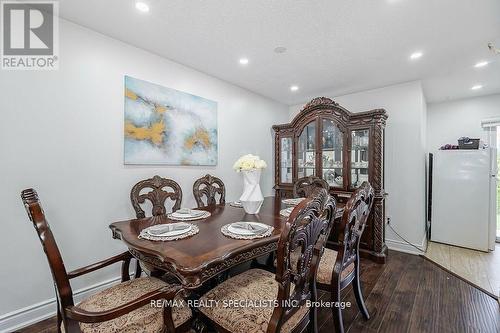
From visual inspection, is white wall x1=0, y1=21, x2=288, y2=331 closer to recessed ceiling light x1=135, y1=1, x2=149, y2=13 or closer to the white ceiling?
the white ceiling

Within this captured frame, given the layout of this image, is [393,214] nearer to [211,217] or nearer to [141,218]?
[211,217]

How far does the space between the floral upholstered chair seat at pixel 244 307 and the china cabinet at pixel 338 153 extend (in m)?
2.09

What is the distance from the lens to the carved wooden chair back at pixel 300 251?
3.28 ft

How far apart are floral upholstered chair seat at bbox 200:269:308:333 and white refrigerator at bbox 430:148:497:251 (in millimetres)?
3669

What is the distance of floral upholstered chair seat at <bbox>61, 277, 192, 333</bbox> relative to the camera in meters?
1.06

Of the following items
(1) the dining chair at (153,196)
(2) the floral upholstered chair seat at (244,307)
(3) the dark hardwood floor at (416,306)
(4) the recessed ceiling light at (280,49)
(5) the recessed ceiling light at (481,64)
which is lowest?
(3) the dark hardwood floor at (416,306)

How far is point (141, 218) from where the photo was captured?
1955mm

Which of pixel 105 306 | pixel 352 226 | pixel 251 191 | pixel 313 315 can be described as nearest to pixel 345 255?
pixel 352 226

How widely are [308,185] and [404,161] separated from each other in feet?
5.27

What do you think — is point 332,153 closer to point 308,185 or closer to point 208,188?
point 308,185

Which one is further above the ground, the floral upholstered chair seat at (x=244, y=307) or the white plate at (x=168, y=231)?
the white plate at (x=168, y=231)

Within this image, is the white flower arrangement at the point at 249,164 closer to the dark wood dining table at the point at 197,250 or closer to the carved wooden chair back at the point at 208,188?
the dark wood dining table at the point at 197,250

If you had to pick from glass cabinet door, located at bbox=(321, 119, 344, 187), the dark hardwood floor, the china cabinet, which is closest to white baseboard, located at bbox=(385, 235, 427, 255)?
the china cabinet

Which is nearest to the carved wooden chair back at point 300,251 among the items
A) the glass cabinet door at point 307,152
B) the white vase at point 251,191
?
the white vase at point 251,191
